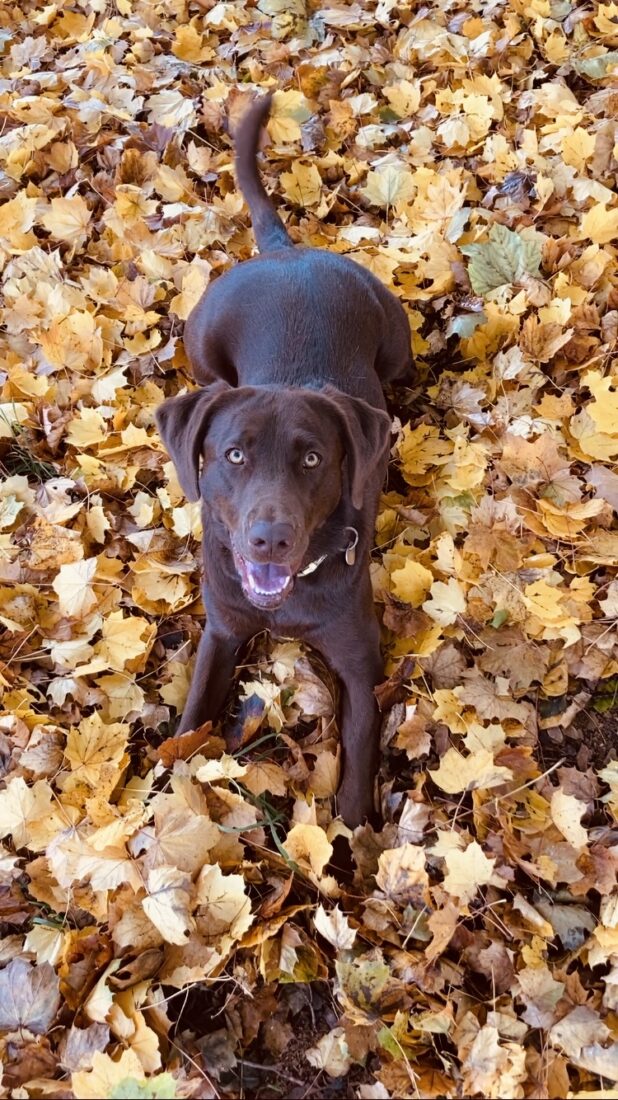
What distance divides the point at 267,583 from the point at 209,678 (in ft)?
1.40

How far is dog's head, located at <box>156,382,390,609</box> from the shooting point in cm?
218

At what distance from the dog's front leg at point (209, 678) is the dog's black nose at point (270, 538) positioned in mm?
513

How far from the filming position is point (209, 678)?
8.34 feet

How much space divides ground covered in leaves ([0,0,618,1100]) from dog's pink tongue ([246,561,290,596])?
0.42 metres

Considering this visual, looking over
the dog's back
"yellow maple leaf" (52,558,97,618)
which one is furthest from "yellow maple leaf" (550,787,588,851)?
"yellow maple leaf" (52,558,97,618)

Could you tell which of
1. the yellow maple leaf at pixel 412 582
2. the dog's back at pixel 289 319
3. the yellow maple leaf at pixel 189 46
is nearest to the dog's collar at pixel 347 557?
the yellow maple leaf at pixel 412 582

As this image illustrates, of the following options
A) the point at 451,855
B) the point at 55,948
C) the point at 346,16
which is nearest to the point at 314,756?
the point at 451,855

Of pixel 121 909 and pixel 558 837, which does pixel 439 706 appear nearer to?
pixel 558 837

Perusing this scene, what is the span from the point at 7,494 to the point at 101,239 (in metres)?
1.40

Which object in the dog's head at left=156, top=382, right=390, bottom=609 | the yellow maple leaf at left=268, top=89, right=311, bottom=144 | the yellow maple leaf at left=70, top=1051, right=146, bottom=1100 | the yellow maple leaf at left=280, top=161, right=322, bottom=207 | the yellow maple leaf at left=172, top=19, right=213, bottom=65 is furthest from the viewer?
the yellow maple leaf at left=172, top=19, right=213, bottom=65

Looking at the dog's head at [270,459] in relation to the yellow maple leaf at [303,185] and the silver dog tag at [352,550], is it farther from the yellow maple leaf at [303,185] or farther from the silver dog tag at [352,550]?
the yellow maple leaf at [303,185]

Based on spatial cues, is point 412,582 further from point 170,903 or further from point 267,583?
point 170,903

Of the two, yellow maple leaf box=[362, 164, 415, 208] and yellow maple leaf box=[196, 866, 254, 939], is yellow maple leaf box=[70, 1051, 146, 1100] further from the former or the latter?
yellow maple leaf box=[362, 164, 415, 208]

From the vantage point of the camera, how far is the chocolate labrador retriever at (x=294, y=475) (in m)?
2.25
